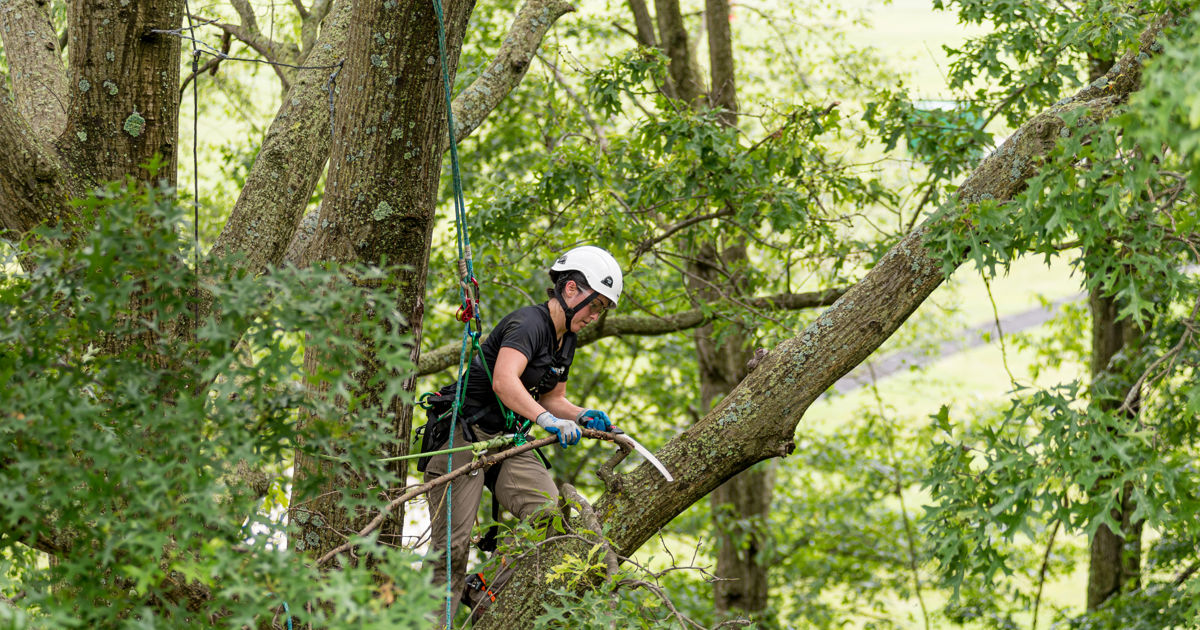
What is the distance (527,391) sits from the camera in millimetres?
3904

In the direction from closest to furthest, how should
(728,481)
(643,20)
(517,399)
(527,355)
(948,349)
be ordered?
(517,399)
(527,355)
(728,481)
(643,20)
(948,349)

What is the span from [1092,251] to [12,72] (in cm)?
393

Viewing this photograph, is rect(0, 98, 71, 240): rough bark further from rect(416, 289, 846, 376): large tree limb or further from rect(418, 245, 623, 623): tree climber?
rect(416, 289, 846, 376): large tree limb

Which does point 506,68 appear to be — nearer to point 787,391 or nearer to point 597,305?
point 597,305

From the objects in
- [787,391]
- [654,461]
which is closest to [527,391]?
[654,461]

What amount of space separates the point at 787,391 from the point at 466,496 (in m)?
1.42

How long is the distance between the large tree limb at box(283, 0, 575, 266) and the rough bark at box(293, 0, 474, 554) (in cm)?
168

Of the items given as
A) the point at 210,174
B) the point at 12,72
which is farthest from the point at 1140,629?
the point at 210,174

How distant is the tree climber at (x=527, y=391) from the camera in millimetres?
3965

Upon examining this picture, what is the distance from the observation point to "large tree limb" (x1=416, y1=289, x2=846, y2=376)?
243 inches

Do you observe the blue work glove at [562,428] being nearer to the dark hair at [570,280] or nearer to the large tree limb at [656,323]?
the dark hair at [570,280]

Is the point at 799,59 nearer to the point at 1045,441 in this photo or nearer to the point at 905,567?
the point at 905,567

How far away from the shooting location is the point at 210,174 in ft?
42.0

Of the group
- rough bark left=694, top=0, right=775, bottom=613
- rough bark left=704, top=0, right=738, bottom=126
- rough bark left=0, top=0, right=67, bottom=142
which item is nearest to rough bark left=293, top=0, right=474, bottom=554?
rough bark left=0, top=0, right=67, bottom=142
